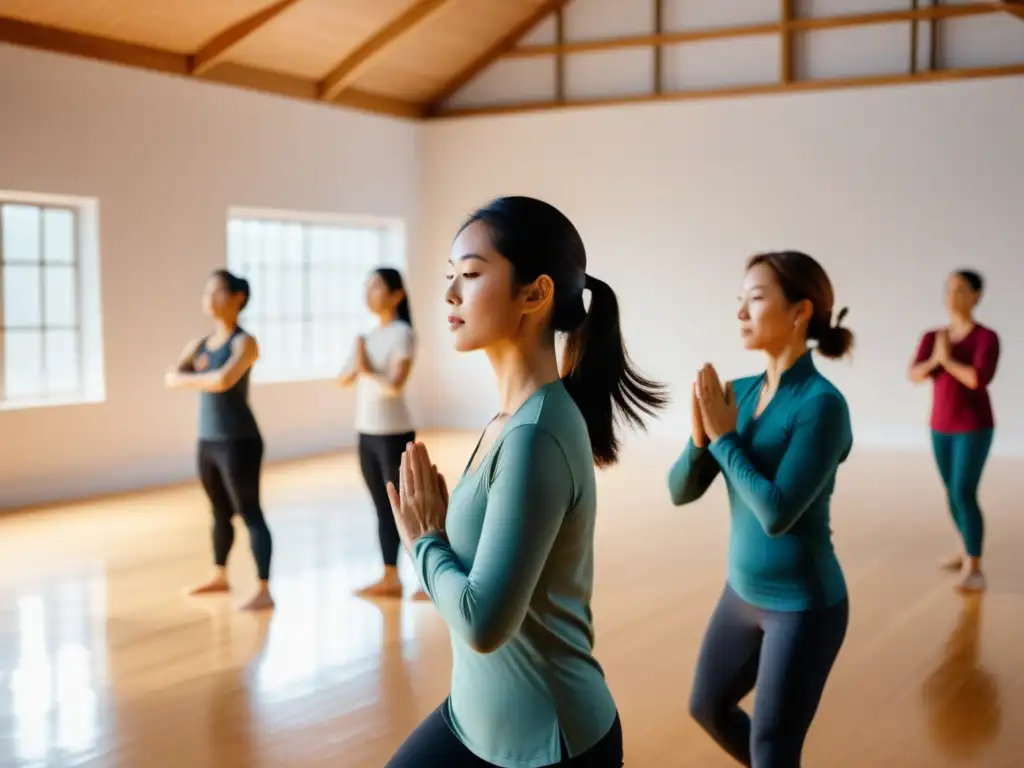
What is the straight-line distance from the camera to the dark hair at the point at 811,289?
248 cm

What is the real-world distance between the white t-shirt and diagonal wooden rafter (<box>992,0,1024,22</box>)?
6.45 metres

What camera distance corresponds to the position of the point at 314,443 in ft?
32.6

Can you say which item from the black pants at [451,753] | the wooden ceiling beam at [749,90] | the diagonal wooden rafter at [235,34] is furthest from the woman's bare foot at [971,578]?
the diagonal wooden rafter at [235,34]

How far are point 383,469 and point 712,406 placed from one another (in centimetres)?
285

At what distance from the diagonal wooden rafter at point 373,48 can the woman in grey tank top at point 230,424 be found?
16.7 feet

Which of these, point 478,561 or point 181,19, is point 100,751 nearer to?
point 478,561

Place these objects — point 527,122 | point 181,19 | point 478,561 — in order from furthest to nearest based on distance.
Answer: point 527,122
point 181,19
point 478,561

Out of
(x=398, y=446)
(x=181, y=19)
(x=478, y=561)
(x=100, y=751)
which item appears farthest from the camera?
(x=181, y=19)

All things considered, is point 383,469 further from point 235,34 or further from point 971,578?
point 235,34

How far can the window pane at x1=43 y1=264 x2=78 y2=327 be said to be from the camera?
25.5 ft

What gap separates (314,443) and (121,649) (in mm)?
5623

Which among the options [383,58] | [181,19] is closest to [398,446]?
[181,19]

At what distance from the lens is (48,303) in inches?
306

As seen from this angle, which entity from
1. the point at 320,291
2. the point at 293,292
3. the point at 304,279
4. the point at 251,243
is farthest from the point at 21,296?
the point at 320,291
